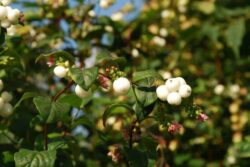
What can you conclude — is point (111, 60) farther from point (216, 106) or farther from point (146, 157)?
point (216, 106)

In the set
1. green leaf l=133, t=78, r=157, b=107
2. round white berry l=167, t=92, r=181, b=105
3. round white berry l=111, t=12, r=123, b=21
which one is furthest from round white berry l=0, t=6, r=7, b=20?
round white berry l=111, t=12, r=123, b=21

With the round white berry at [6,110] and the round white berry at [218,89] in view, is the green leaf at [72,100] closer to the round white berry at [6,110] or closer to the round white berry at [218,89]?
the round white berry at [6,110]

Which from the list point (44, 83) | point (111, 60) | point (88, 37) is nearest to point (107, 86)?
point (111, 60)

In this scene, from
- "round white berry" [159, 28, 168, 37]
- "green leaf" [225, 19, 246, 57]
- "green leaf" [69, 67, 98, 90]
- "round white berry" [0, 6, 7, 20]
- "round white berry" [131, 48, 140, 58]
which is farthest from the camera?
"round white berry" [159, 28, 168, 37]

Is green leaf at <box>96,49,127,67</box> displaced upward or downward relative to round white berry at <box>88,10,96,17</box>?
upward

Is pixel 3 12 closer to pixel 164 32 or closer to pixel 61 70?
pixel 61 70

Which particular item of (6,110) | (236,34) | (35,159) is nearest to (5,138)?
(6,110)

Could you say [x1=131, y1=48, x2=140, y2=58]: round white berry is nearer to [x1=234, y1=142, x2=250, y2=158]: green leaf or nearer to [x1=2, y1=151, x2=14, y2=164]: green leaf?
[x1=234, y1=142, x2=250, y2=158]: green leaf
